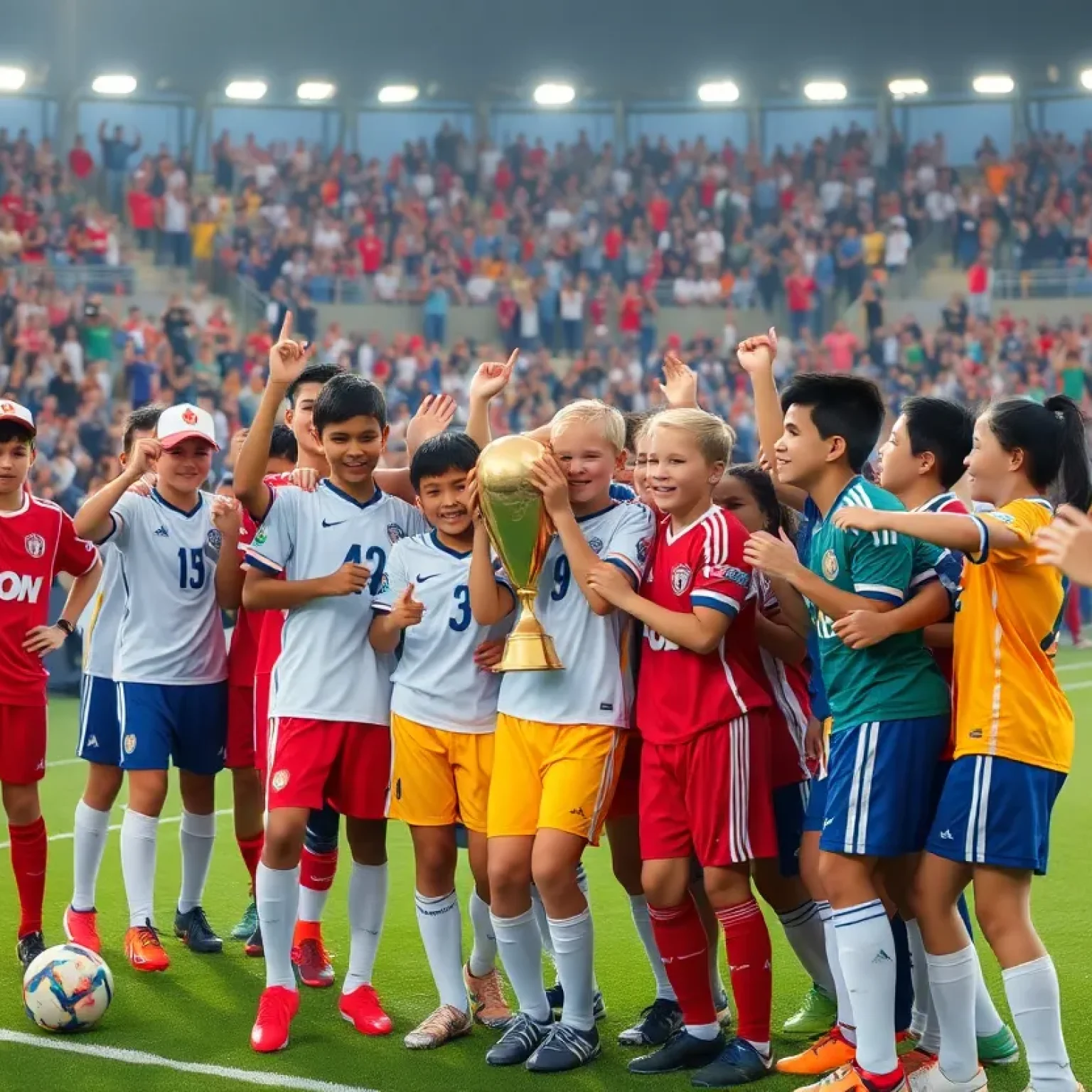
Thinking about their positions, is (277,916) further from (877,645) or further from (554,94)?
(554,94)

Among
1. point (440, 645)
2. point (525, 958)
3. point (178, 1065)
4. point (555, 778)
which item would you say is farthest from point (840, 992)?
point (178, 1065)

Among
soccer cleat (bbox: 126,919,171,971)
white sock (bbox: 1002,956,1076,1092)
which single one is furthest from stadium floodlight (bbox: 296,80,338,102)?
white sock (bbox: 1002,956,1076,1092)

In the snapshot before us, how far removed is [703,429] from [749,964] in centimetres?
151

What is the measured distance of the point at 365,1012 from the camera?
15.9 ft

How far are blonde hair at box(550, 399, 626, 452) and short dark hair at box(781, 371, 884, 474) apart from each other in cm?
57

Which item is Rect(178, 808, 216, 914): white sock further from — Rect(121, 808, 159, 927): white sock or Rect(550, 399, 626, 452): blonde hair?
Rect(550, 399, 626, 452): blonde hair

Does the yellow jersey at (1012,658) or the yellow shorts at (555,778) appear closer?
the yellow jersey at (1012,658)

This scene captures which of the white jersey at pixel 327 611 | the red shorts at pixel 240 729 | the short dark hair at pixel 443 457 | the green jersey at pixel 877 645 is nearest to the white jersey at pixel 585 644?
the short dark hair at pixel 443 457

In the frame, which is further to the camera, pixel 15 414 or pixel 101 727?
pixel 101 727

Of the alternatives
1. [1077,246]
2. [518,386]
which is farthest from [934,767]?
[1077,246]

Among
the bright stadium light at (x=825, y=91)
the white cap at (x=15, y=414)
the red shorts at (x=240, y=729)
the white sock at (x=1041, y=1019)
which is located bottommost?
the white sock at (x=1041, y=1019)

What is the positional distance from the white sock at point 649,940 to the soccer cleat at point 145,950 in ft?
5.67

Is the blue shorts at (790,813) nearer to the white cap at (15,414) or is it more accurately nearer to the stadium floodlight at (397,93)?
the white cap at (15,414)

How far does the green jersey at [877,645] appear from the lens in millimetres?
4078
